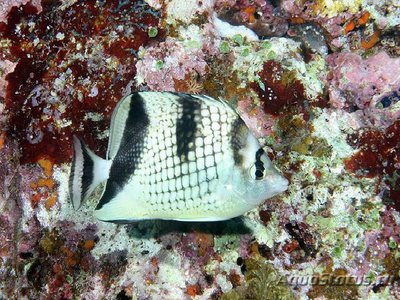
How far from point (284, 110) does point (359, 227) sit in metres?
1.35

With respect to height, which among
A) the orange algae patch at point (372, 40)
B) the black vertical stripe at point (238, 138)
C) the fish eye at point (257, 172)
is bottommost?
the fish eye at point (257, 172)

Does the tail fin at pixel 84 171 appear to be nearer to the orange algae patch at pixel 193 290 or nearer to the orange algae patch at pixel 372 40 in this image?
the orange algae patch at pixel 193 290

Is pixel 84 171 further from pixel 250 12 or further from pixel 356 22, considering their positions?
pixel 356 22

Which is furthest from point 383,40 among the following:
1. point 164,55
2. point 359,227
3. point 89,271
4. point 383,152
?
point 89,271

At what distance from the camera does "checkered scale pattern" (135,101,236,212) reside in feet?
7.81

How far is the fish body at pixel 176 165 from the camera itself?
2346 mm

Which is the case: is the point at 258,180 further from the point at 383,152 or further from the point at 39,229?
the point at 39,229

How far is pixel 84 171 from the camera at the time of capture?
8.77 feet

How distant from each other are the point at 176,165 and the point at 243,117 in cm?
165

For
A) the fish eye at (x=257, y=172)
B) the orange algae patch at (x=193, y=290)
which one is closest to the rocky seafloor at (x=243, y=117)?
the orange algae patch at (x=193, y=290)

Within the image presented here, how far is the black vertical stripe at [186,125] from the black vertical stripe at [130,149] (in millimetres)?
259

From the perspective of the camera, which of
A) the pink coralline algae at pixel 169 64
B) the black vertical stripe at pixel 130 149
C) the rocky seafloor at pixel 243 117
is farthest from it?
the pink coralline algae at pixel 169 64

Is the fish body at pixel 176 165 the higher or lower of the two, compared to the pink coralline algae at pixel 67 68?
lower

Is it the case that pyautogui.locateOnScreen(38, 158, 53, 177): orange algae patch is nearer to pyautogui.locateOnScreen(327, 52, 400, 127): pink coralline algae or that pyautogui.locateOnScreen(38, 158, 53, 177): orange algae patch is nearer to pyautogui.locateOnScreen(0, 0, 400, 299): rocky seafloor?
pyautogui.locateOnScreen(0, 0, 400, 299): rocky seafloor
